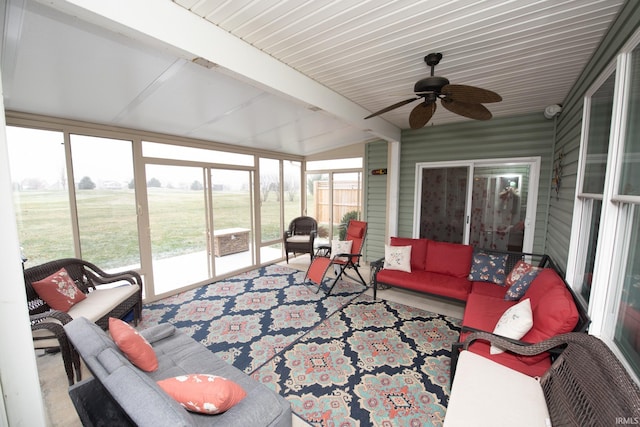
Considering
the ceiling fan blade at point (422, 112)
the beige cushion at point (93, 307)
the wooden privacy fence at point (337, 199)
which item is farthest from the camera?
the wooden privacy fence at point (337, 199)

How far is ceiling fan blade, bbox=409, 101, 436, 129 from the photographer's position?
2211 millimetres

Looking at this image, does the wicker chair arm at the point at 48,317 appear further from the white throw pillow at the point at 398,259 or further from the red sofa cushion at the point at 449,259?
the red sofa cushion at the point at 449,259

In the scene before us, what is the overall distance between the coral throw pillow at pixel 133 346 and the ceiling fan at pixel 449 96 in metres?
2.62

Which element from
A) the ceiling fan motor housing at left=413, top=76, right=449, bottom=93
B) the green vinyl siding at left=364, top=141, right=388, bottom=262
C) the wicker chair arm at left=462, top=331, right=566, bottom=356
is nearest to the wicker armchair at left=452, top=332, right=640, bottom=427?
the wicker chair arm at left=462, top=331, right=566, bottom=356

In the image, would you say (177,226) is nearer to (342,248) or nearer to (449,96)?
(342,248)

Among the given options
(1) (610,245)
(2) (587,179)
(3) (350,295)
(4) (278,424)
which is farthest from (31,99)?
(2) (587,179)

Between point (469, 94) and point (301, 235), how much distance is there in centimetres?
433

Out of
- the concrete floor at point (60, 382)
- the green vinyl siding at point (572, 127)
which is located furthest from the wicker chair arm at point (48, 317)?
the green vinyl siding at point (572, 127)

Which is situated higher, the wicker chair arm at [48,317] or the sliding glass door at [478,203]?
the sliding glass door at [478,203]

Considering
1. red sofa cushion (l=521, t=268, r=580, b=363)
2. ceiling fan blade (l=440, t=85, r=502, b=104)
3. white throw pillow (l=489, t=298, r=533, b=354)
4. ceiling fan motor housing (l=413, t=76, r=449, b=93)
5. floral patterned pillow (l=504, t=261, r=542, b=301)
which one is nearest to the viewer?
red sofa cushion (l=521, t=268, r=580, b=363)

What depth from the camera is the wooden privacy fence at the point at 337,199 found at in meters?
5.62

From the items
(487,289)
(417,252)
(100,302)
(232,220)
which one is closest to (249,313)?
(100,302)

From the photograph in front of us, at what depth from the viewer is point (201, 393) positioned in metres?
1.21

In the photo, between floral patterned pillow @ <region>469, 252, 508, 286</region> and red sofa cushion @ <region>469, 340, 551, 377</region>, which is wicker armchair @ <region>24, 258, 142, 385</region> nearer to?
red sofa cushion @ <region>469, 340, 551, 377</region>
